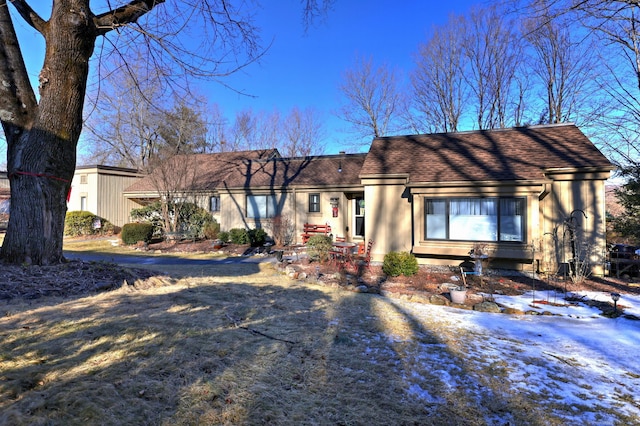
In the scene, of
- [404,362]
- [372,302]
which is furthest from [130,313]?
[372,302]

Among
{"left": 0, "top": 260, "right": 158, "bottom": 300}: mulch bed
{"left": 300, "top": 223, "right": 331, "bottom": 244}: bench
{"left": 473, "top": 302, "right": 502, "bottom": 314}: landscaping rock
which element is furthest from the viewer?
{"left": 300, "top": 223, "right": 331, "bottom": 244}: bench

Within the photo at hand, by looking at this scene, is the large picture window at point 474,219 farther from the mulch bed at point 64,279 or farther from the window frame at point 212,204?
the window frame at point 212,204

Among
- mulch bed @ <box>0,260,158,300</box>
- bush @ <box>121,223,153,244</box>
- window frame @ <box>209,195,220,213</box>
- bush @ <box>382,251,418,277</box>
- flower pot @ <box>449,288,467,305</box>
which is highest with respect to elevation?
window frame @ <box>209,195,220,213</box>

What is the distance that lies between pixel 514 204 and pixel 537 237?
111 cm

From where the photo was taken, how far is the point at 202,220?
18.1m

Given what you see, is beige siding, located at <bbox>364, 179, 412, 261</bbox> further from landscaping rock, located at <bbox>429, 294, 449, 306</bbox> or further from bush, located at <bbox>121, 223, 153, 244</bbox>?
bush, located at <bbox>121, 223, 153, 244</bbox>

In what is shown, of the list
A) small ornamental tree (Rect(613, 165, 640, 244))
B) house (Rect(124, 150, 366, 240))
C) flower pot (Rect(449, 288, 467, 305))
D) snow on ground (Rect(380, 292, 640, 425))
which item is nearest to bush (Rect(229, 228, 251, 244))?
Answer: house (Rect(124, 150, 366, 240))

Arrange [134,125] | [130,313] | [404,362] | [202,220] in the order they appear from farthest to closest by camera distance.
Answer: [134,125] → [202,220] → [130,313] → [404,362]

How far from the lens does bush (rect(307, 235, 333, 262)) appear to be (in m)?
10.6

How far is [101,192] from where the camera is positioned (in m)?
21.1

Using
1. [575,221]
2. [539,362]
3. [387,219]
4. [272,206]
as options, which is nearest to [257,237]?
[272,206]

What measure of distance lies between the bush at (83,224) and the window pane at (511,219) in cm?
2126

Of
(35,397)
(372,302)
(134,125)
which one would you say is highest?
(134,125)

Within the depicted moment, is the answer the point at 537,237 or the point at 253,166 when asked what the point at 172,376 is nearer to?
the point at 537,237
